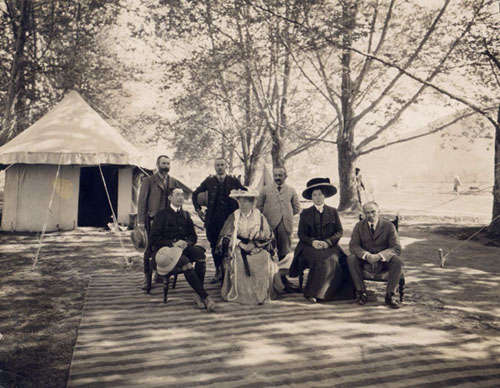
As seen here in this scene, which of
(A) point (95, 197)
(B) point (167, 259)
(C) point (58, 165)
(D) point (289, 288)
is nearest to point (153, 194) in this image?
(B) point (167, 259)

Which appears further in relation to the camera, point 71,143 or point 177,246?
point 71,143

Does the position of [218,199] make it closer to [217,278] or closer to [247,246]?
[247,246]

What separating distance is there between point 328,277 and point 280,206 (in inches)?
49.5

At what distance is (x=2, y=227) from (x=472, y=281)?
10338 millimetres

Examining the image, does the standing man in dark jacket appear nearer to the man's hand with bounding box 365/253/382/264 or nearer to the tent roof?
the man's hand with bounding box 365/253/382/264

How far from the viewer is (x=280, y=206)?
5.51 metres

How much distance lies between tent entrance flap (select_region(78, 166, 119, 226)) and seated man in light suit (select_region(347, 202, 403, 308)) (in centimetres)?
842

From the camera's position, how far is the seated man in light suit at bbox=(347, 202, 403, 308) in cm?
449

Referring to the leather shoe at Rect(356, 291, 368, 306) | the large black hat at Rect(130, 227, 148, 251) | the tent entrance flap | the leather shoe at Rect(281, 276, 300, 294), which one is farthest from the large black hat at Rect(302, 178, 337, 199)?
the tent entrance flap

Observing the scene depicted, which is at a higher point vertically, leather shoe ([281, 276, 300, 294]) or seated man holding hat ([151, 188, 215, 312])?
seated man holding hat ([151, 188, 215, 312])

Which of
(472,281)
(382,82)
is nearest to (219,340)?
(472,281)

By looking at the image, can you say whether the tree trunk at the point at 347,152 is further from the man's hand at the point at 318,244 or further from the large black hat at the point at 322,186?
the man's hand at the point at 318,244

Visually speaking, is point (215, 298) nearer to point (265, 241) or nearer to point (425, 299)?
point (265, 241)

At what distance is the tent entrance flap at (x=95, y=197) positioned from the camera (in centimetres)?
1146
